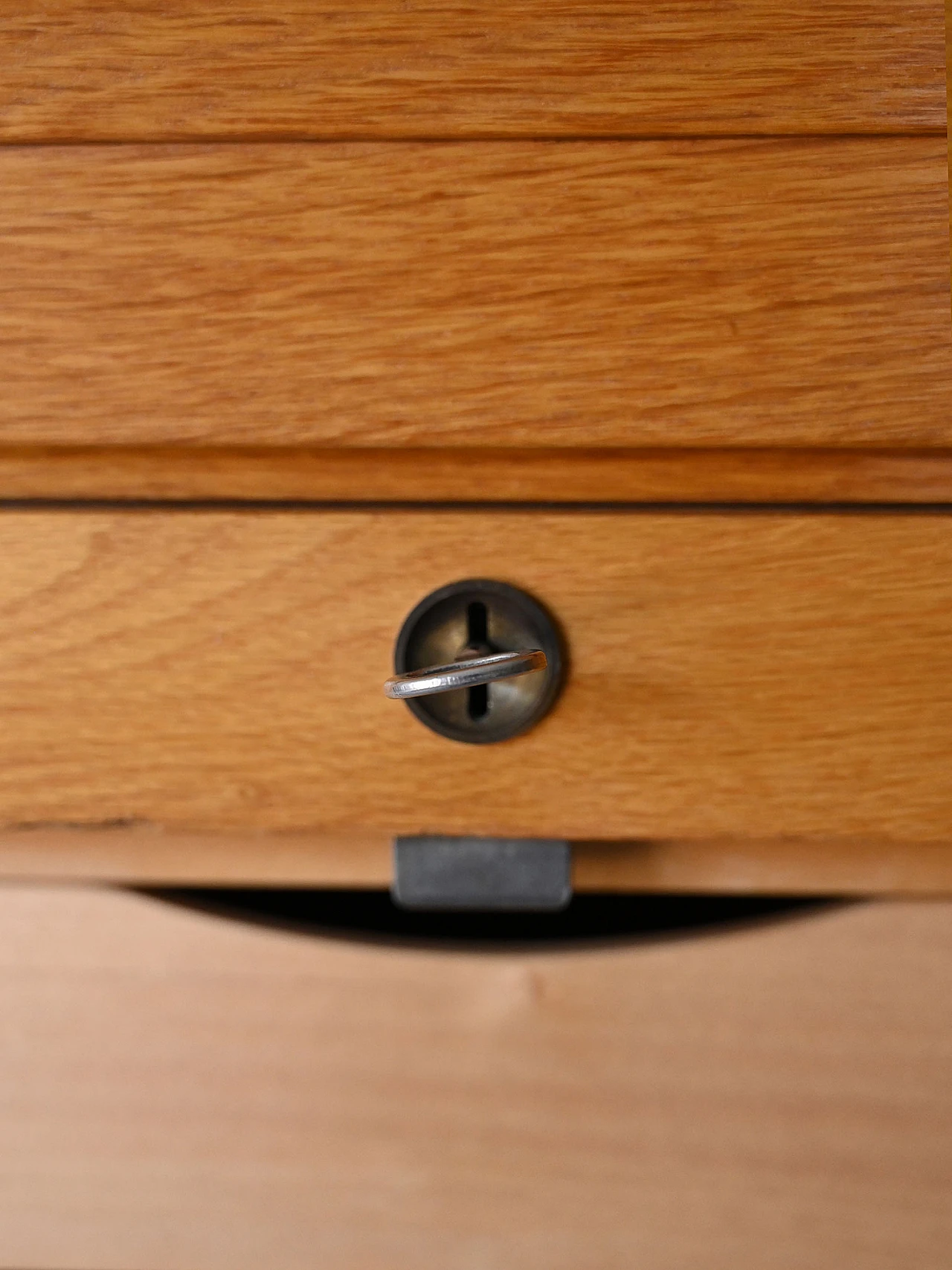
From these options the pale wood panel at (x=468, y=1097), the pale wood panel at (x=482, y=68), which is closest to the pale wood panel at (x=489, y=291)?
the pale wood panel at (x=482, y=68)

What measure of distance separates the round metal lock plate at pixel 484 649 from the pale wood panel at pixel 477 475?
2 cm

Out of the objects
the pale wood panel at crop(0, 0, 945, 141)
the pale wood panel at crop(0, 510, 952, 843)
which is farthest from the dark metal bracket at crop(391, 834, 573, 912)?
the pale wood panel at crop(0, 0, 945, 141)

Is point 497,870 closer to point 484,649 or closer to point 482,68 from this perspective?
point 484,649

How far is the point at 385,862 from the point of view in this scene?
0.24m

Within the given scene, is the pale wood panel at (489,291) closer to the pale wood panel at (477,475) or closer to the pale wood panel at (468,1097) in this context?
the pale wood panel at (477,475)

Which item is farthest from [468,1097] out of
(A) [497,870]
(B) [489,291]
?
(B) [489,291]

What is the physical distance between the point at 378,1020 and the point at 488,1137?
0.04 metres

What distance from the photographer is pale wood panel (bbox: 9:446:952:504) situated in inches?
8.4

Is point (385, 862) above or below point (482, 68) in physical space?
below

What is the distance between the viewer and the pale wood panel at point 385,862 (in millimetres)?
235

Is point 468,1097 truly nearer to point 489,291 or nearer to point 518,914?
point 518,914

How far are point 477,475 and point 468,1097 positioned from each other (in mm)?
148

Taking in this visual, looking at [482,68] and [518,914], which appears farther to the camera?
[518,914]

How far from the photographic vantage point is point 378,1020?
238mm
